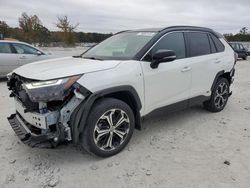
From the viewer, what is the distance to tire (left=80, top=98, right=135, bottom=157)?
286 cm

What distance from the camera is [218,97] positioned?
4.89 metres

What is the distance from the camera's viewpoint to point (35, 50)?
8.99 metres

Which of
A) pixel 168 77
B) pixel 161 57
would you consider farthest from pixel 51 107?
pixel 168 77

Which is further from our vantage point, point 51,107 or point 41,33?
point 41,33

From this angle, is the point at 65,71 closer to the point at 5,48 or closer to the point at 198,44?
the point at 198,44

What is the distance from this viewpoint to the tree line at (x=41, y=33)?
3947cm

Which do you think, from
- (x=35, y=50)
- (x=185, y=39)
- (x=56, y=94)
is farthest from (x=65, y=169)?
(x=35, y=50)

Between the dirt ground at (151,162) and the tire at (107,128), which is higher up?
the tire at (107,128)

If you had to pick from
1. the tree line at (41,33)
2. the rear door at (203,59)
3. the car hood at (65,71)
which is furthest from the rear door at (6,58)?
the tree line at (41,33)

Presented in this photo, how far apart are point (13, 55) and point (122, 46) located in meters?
6.02

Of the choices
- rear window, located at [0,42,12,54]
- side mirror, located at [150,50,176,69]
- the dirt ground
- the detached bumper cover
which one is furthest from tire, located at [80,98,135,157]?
rear window, located at [0,42,12,54]

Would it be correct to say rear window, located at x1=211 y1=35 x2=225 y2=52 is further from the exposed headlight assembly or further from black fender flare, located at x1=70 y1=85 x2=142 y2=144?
the exposed headlight assembly

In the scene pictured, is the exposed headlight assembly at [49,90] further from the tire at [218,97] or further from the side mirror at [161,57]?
the tire at [218,97]

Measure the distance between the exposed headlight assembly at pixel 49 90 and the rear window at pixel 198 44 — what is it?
7.65 feet
